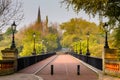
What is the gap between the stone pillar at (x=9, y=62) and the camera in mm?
21348

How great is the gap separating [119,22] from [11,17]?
42.4 ft

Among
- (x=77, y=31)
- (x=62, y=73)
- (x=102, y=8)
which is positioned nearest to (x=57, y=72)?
(x=62, y=73)

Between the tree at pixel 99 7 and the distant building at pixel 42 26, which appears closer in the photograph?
the tree at pixel 99 7

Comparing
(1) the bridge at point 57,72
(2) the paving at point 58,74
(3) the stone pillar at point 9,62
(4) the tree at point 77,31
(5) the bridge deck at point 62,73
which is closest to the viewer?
(2) the paving at point 58,74

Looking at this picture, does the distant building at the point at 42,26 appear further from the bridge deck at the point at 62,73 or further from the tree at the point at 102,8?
the tree at the point at 102,8

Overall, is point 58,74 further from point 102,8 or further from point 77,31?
point 77,31

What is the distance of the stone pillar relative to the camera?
70.0 feet

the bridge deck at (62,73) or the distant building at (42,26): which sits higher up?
the distant building at (42,26)

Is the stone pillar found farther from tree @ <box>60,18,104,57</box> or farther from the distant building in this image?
the distant building

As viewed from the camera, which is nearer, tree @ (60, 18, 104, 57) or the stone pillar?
the stone pillar

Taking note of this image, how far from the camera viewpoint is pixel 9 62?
903 inches

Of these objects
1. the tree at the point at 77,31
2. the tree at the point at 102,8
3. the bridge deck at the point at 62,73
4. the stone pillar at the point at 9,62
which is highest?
the tree at the point at 77,31

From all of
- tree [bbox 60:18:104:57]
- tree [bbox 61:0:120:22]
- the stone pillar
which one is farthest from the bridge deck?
tree [bbox 60:18:104:57]

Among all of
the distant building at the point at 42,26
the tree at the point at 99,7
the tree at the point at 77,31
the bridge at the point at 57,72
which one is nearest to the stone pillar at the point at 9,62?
the bridge at the point at 57,72
